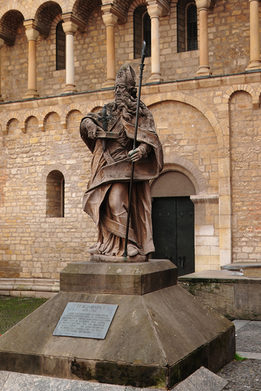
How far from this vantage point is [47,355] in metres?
4.54

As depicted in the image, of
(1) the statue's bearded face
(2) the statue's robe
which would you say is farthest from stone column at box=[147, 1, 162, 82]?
(2) the statue's robe

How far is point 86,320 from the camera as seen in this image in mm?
4750

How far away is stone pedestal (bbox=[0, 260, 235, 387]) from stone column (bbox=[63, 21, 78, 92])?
13.1m

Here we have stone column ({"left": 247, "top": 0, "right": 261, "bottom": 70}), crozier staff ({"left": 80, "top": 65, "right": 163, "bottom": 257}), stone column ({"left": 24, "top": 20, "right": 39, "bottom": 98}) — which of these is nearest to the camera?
crozier staff ({"left": 80, "top": 65, "right": 163, "bottom": 257})

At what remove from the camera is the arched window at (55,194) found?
17.6 m

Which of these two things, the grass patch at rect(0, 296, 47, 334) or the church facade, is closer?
the grass patch at rect(0, 296, 47, 334)

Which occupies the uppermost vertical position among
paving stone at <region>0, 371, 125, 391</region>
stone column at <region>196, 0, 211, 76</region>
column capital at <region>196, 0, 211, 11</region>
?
column capital at <region>196, 0, 211, 11</region>

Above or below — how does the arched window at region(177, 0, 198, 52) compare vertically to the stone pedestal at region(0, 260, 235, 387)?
above

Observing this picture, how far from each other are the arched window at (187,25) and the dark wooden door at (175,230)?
17.5ft

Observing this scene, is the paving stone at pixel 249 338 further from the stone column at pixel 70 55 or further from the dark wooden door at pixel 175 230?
the stone column at pixel 70 55

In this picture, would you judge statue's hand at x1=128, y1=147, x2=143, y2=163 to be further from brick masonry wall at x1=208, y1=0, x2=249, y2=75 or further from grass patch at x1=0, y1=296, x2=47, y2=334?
brick masonry wall at x1=208, y1=0, x2=249, y2=75

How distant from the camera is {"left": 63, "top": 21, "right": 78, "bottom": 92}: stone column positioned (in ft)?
58.1

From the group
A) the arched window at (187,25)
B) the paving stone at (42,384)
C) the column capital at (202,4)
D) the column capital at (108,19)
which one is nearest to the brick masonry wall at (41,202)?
the column capital at (108,19)

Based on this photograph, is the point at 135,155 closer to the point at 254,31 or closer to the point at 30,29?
the point at 254,31
